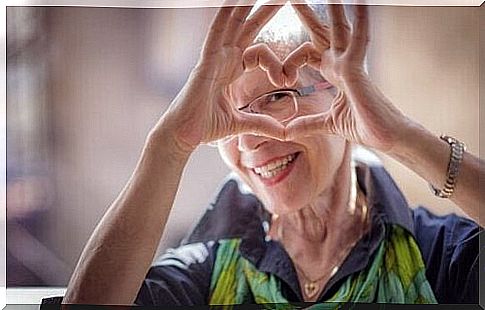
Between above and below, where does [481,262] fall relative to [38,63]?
below

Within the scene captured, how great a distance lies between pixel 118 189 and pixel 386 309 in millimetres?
599

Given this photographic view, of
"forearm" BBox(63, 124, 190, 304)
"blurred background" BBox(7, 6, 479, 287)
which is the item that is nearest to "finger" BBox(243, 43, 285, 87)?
"blurred background" BBox(7, 6, 479, 287)

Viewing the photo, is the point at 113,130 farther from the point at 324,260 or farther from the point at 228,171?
the point at 324,260

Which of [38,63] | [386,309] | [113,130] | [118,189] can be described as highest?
[38,63]

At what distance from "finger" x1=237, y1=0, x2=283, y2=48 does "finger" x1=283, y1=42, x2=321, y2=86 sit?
0.28 feet

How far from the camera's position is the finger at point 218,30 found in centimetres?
168

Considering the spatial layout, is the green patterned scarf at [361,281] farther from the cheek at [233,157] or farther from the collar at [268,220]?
the cheek at [233,157]

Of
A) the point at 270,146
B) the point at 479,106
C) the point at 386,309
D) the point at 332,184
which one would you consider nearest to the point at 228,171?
the point at 270,146

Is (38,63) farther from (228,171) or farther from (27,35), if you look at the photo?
(228,171)

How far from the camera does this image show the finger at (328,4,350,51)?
5.49ft

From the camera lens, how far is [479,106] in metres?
1.73

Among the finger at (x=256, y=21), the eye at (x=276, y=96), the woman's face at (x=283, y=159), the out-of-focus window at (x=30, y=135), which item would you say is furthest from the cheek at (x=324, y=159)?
the out-of-focus window at (x=30, y=135)

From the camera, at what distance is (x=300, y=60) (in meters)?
1.68

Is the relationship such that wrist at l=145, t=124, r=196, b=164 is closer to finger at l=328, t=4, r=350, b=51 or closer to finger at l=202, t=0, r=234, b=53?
finger at l=202, t=0, r=234, b=53
